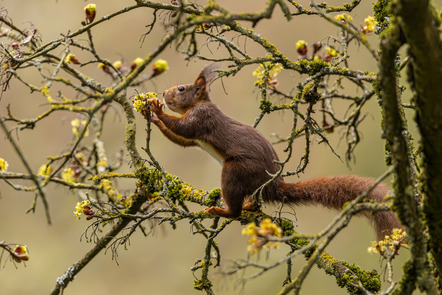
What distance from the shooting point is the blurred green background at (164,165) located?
29.9ft

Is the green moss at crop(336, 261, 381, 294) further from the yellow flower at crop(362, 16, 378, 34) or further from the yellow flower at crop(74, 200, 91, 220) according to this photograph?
the yellow flower at crop(74, 200, 91, 220)

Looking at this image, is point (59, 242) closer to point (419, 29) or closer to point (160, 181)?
point (160, 181)

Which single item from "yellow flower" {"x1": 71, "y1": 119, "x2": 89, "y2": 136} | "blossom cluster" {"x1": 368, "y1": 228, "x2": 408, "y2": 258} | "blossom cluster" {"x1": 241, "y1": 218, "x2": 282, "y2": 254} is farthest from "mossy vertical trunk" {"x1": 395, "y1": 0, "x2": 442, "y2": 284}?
"yellow flower" {"x1": 71, "y1": 119, "x2": 89, "y2": 136}

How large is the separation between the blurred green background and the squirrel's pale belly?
4668 millimetres

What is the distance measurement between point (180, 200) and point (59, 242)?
7693 millimetres

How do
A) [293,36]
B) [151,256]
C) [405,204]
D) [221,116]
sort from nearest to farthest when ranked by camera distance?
[405,204] < [221,116] < [293,36] < [151,256]

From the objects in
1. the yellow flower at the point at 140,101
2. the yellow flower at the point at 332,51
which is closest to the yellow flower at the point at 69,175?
the yellow flower at the point at 140,101

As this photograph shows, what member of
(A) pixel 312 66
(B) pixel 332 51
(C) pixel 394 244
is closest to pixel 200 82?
(B) pixel 332 51

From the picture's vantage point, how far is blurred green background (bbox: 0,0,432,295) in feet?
29.9

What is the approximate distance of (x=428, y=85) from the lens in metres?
1.64

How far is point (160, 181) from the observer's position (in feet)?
10.3

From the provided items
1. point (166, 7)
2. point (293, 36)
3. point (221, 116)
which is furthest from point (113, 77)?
point (293, 36)

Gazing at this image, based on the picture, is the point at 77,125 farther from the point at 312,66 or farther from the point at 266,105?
the point at 312,66

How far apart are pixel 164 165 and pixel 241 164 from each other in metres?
5.86
